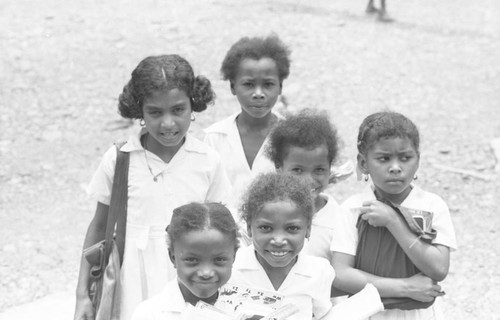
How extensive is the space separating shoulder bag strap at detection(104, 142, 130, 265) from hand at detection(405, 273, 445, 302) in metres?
1.09

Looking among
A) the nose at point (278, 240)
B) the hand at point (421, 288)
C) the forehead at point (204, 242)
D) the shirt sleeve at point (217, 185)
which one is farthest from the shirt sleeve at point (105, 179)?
the hand at point (421, 288)

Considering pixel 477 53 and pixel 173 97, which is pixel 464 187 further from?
pixel 173 97

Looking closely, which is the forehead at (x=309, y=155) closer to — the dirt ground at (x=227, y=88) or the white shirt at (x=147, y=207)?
the white shirt at (x=147, y=207)

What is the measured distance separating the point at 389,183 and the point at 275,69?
1173 mm

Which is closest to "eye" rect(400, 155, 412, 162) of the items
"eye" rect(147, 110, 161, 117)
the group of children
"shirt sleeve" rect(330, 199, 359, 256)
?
the group of children

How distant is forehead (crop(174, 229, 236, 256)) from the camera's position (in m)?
2.38

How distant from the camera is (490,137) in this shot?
22.9 ft

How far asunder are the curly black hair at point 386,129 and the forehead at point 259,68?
948mm

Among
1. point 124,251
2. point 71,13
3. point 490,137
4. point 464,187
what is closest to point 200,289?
point 124,251

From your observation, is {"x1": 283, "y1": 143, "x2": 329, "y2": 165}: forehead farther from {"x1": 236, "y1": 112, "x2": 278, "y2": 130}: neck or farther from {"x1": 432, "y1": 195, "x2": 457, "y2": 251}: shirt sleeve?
{"x1": 236, "y1": 112, "x2": 278, "y2": 130}: neck

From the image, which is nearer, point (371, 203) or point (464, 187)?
point (371, 203)

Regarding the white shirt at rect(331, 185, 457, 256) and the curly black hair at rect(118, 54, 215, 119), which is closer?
the white shirt at rect(331, 185, 457, 256)

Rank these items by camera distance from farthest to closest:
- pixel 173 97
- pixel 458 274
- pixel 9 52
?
pixel 9 52
pixel 458 274
pixel 173 97

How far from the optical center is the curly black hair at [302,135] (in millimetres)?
3018
